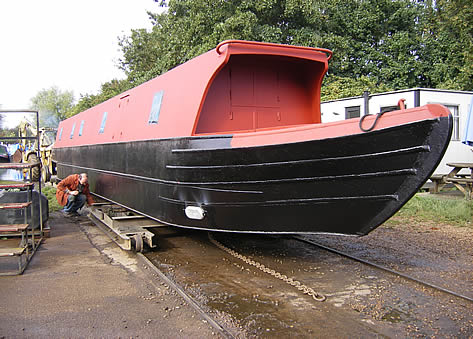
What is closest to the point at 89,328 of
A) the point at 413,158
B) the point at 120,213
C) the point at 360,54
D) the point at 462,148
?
the point at 413,158

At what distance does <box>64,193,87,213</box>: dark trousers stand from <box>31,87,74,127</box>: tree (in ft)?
196

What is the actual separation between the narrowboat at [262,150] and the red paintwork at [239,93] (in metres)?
0.02

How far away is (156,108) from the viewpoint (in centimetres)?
696

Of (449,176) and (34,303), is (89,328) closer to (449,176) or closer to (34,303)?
(34,303)

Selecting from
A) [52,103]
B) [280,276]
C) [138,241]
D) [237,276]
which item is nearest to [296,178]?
[280,276]

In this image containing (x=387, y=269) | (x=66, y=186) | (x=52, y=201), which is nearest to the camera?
(x=387, y=269)

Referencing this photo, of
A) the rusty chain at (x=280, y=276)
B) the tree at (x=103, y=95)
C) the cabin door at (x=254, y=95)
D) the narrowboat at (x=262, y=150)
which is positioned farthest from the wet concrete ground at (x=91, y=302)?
the tree at (x=103, y=95)

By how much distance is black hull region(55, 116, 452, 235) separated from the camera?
414 cm

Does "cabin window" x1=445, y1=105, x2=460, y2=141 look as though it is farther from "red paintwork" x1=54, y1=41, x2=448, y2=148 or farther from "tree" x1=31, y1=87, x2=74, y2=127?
"tree" x1=31, y1=87, x2=74, y2=127

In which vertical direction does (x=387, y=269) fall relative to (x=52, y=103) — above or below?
below

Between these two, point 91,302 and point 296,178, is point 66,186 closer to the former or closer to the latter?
point 91,302

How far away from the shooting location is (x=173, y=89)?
21.6ft

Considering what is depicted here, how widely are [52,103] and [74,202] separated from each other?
6654 centimetres

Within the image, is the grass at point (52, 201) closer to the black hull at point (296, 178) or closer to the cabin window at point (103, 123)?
the cabin window at point (103, 123)
